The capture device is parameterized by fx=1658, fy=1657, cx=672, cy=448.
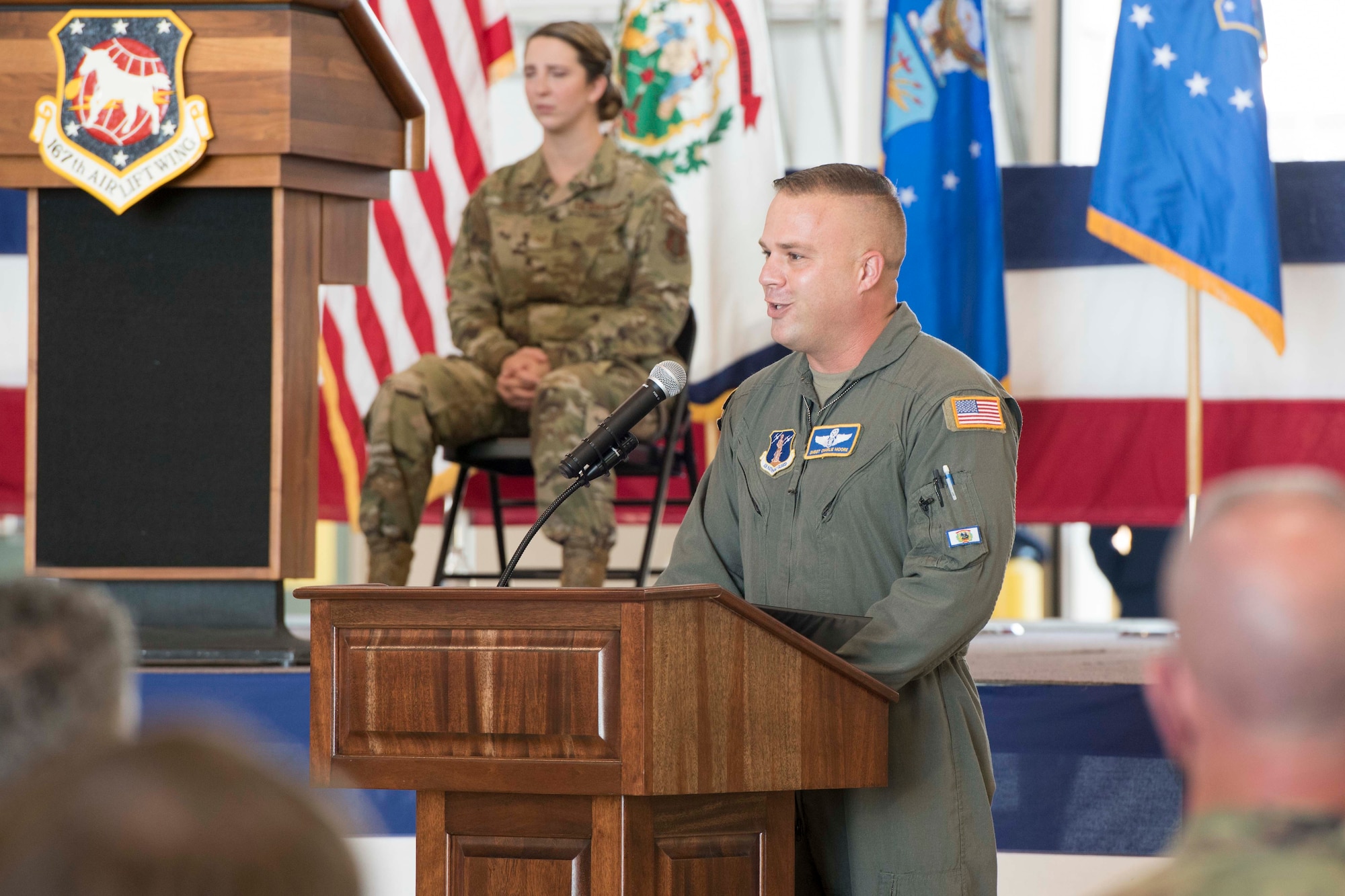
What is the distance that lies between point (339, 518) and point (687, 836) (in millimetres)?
3410

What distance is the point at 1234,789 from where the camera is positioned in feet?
2.35

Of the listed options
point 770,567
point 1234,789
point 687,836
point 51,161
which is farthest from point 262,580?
point 1234,789

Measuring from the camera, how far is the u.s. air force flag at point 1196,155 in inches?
165

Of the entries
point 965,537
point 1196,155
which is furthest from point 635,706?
point 1196,155

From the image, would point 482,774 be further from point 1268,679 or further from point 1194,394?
point 1194,394

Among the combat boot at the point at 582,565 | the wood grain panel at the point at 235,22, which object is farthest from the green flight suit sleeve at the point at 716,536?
the combat boot at the point at 582,565

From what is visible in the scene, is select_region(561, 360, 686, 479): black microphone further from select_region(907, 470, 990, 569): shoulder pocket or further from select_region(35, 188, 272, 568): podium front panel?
select_region(35, 188, 272, 568): podium front panel

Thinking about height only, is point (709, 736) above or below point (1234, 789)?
below

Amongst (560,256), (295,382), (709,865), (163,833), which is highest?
(560,256)

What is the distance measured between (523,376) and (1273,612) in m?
3.13

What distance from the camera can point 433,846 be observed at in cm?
176

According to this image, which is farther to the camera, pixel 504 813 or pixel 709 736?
pixel 504 813

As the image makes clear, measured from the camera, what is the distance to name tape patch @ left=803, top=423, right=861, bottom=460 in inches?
83.1

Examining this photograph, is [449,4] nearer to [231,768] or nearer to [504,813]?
[504,813]
